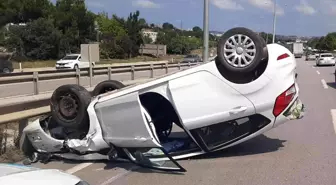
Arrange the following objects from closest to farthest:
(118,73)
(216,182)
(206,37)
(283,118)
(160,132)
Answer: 1. (216,182)
2. (283,118)
3. (160,132)
4. (206,37)
5. (118,73)

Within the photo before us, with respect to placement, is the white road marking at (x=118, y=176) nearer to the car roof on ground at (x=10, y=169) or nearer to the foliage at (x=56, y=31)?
the car roof on ground at (x=10, y=169)

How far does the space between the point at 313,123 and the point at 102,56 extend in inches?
2363

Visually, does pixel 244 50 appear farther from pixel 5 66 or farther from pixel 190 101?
pixel 5 66

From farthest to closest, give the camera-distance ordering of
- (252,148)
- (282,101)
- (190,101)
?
1. (252,148)
2. (282,101)
3. (190,101)

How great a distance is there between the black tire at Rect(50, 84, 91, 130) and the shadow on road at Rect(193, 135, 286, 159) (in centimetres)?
185

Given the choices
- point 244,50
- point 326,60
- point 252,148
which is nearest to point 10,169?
point 244,50

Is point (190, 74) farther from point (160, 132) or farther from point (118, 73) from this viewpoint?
point (118, 73)

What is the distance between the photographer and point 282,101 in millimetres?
6926

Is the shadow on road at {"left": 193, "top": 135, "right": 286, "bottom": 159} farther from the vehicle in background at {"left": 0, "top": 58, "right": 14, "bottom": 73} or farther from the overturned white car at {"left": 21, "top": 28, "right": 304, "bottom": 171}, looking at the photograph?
the vehicle in background at {"left": 0, "top": 58, "right": 14, "bottom": 73}

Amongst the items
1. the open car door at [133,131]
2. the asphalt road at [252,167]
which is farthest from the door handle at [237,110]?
the open car door at [133,131]

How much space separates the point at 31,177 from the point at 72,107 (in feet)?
12.6

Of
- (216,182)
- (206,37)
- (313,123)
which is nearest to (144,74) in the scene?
(206,37)

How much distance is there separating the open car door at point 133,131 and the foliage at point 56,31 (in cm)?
4197

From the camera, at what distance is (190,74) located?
6.71m
